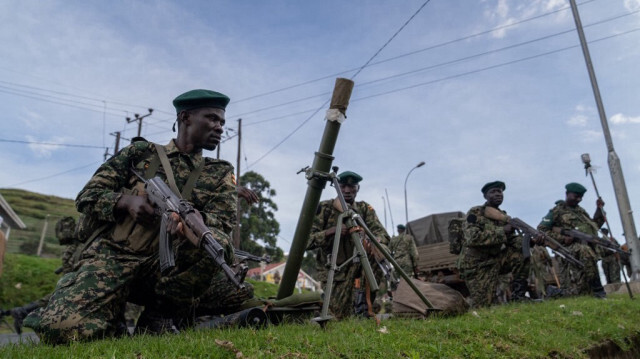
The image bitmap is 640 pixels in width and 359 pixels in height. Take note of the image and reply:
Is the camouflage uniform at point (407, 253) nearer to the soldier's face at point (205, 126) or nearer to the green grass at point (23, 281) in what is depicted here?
the soldier's face at point (205, 126)

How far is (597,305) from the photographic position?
7074mm

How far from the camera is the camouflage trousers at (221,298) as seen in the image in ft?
13.6

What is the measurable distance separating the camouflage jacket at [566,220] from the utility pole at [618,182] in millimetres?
3441

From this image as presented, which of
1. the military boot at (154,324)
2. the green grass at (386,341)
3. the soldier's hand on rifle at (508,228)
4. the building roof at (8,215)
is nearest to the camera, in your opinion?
the green grass at (386,341)

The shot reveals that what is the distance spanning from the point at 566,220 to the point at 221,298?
8.51 m

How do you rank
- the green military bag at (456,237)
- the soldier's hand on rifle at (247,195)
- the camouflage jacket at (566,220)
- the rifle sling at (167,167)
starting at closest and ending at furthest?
the rifle sling at (167,167) → the soldier's hand on rifle at (247,195) → the green military bag at (456,237) → the camouflage jacket at (566,220)

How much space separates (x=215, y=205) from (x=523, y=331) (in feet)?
10.7

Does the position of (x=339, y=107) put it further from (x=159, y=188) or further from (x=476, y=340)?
(x=476, y=340)

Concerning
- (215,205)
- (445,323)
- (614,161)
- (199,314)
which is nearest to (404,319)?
(445,323)

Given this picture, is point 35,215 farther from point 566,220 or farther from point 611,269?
point 566,220

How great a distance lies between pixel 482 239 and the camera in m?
8.03

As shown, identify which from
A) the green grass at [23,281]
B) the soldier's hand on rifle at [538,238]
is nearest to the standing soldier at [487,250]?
the soldier's hand on rifle at [538,238]

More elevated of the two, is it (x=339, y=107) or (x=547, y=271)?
(x=339, y=107)

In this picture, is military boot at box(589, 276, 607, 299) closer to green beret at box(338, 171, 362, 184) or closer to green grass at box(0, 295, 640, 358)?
green grass at box(0, 295, 640, 358)
